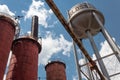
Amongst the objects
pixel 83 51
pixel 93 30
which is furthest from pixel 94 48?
pixel 83 51

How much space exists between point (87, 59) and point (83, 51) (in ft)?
2.98

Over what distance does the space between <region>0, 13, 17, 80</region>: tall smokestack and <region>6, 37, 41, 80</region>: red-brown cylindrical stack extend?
153cm

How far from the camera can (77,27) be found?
57.3ft

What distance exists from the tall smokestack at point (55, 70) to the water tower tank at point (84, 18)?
9125 millimetres

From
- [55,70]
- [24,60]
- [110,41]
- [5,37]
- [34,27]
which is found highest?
[34,27]

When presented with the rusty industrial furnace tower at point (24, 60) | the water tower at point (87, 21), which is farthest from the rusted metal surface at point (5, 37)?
the water tower at point (87, 21)

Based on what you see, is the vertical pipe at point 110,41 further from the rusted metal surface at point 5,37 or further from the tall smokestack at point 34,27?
the tall smokestack at point 34,27

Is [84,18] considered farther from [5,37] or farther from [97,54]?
[5,37]

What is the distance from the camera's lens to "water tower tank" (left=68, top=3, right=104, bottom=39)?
16984 millimetres

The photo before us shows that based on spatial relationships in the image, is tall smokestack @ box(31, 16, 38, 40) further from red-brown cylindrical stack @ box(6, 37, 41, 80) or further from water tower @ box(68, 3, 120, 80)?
water tower @ box(68, 3, 120, 80)

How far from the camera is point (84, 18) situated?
16.9m

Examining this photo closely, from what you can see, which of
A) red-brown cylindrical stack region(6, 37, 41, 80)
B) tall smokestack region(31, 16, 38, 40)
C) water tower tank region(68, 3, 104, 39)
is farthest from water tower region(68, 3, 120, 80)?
tall smokestack region(31, 16, 38, 40)

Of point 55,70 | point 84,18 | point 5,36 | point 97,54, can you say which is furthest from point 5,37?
point 55,70

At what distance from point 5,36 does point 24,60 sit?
272 centimetres
